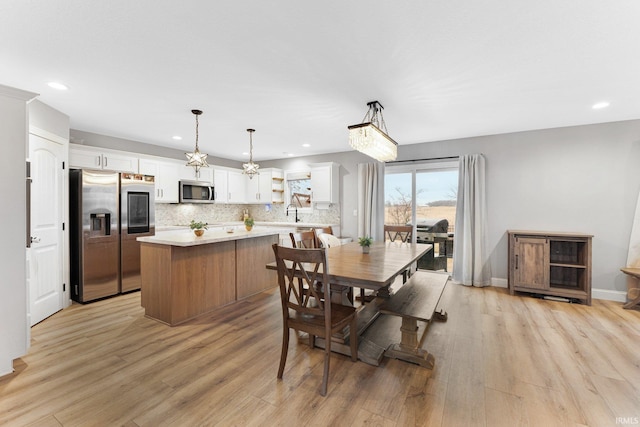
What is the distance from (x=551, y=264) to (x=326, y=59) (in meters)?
4.05

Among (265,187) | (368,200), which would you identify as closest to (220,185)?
(265,187)

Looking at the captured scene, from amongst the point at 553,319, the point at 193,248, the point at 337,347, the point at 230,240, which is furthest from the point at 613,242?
the point at 193,248

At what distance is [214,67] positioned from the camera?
7.65ft

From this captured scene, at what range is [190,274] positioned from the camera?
308 centimetres

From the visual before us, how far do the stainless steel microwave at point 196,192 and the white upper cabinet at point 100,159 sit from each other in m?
0.94

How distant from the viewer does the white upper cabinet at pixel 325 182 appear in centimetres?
558

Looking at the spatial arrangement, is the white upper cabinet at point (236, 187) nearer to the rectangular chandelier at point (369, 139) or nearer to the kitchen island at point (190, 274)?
the kitchen island at point (190, 274)

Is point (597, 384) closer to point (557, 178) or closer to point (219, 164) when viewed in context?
point (557, 178)

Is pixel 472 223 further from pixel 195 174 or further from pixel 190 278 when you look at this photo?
pixel 195 174

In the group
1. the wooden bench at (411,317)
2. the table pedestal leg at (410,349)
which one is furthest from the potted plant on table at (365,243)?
the table pedestal leg at (410,349)

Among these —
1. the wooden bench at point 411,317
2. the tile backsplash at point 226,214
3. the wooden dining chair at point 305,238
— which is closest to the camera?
the wooden bench at point 411,317

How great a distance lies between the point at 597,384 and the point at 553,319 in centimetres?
135

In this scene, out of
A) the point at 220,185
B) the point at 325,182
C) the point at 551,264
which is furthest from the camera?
the point at 220,185

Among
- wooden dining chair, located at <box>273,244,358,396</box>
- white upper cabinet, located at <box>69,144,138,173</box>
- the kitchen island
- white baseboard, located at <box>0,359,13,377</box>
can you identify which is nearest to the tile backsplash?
white upper cabinet, located at <box>69,144,138,173</box>
